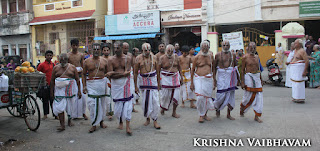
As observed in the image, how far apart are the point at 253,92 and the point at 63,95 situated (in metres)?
4.22

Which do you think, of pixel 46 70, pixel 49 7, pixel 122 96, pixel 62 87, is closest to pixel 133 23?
pixel 49 7

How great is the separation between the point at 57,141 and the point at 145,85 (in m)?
2.08

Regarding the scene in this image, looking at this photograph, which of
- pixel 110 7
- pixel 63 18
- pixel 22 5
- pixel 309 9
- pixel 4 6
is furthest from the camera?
pixel 4 6

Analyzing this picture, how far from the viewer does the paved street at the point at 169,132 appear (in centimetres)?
494

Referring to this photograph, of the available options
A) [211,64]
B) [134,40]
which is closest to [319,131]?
[211,64]

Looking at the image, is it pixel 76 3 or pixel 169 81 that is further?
pixel 76 3

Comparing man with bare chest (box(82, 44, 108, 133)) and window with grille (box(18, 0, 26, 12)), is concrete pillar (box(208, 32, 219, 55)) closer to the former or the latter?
man with bare chest (box(82, 44, 108, 133))

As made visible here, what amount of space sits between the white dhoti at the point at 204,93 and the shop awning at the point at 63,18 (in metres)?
16.2

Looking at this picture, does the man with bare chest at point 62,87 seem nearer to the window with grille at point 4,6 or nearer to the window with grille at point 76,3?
the window with grille at point 76,3

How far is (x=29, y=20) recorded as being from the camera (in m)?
24.2

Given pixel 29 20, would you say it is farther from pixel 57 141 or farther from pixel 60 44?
pixel 57 141

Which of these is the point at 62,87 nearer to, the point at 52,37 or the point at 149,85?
the point at 149,85

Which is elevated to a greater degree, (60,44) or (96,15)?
(96,15)

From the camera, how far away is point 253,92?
20.4 feet
